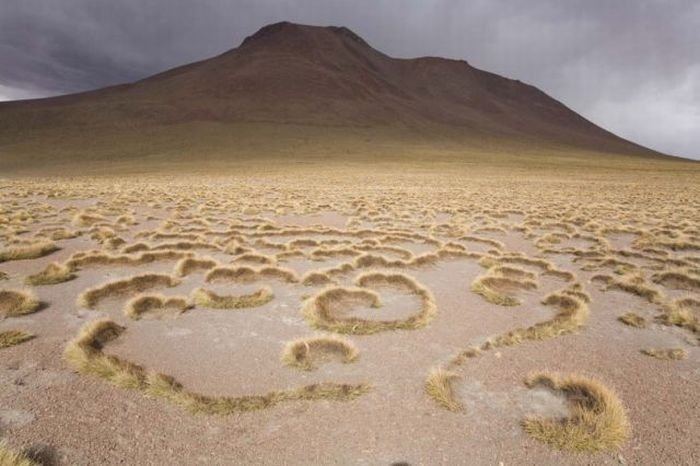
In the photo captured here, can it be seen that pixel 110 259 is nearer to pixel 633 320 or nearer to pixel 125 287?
pixel 125 287

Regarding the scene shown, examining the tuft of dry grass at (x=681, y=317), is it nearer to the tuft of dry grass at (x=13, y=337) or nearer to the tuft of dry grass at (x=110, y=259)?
the tuft of dry grass at (x=13, y=337)

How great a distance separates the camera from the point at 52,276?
8.58 meters

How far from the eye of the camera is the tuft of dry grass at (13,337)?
5.56m

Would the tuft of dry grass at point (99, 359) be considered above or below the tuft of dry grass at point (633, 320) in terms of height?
above

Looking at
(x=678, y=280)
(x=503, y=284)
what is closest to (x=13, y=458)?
(x=503, y=284)

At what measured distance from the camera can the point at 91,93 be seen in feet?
476

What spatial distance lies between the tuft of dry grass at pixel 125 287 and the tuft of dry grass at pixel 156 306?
803 mm

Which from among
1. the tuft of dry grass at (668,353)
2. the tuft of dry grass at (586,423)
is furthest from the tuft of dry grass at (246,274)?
the tuft of dry grass at (668,353)

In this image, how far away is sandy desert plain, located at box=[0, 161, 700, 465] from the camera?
3.96 metres

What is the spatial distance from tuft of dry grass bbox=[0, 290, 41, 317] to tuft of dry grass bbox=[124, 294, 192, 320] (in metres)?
1.58

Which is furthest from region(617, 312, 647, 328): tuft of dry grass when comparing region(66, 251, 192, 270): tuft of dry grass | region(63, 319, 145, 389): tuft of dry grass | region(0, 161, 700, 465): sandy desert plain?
region(66, 251, 192, 270): tuft of dry grass

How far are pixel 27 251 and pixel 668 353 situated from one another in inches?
552

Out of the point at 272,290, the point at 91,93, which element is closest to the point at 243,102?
the point at 91,93

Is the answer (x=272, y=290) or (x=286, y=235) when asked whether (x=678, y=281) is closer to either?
(x=272, y=290)
